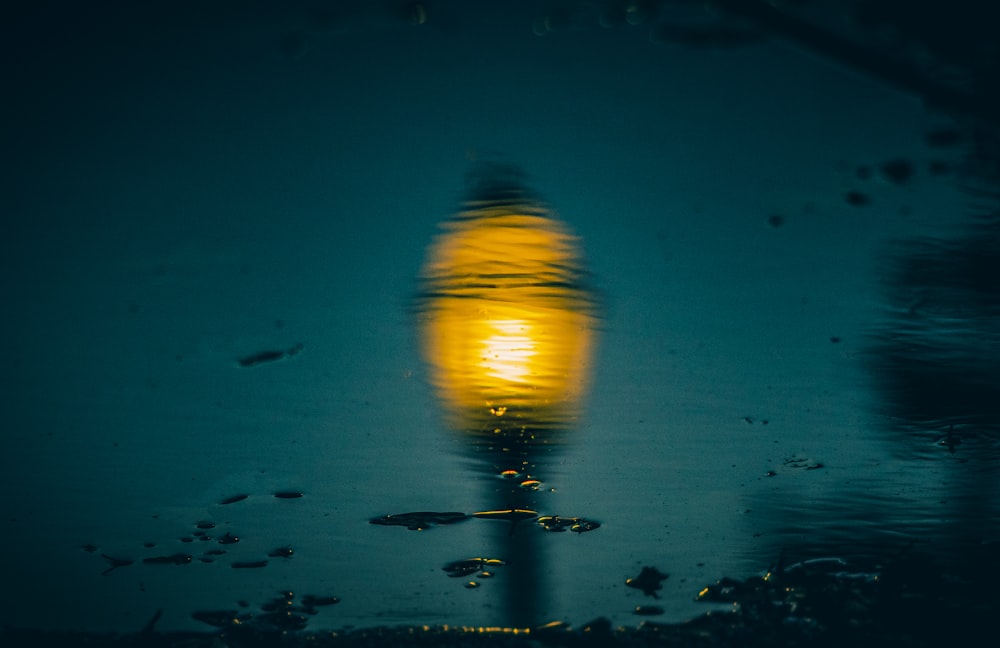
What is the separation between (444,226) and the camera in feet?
12.4

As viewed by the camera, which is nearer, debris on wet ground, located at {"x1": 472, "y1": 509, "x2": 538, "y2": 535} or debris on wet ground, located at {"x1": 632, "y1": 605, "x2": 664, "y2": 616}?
debris on wet ground, located at {"x1": 632, "y1": 605, "x2": 664, "y2": 616}

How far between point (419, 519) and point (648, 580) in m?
2.21

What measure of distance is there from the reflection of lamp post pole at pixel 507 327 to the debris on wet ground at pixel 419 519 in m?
0.57

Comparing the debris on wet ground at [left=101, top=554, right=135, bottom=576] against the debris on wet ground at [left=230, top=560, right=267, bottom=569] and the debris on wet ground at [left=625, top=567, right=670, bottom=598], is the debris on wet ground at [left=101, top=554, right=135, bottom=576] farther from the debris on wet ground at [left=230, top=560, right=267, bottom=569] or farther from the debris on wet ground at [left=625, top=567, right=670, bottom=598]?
the debris on wet ground at [left=625, top=567, right=670, bottom=598]

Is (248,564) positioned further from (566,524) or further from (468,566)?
(566,524)

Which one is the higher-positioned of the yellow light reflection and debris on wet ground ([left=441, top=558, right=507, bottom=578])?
the yellow light reflection

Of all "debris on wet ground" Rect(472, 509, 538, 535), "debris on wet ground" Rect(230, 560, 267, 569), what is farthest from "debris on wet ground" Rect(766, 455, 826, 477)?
"debris on wet ground" Rect(230, 560, 267, 569)

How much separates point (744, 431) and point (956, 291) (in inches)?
68.3

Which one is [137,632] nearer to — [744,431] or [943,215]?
[744,431]

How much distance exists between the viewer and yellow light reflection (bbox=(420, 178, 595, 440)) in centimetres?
377

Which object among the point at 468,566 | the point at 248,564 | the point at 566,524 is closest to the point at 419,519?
the point at 468,566

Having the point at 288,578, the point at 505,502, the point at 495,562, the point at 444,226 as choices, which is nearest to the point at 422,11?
the point at 444,226

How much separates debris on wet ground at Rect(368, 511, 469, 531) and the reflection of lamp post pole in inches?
22.3

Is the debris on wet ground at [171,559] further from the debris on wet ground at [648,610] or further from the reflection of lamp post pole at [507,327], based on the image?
the debris on wet ground at [648,610]
